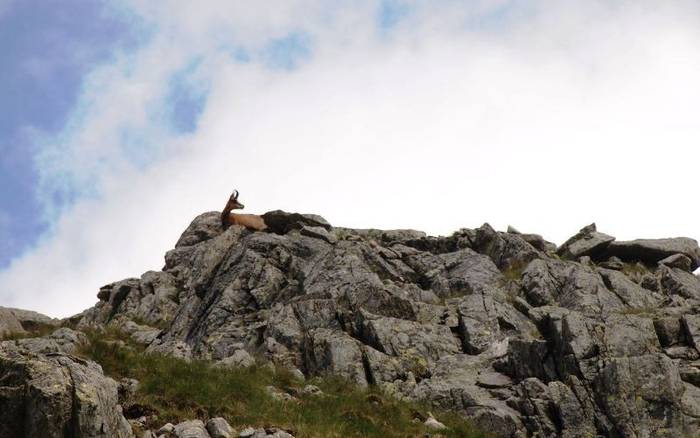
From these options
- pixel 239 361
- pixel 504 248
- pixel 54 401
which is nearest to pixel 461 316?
pixel 239 361

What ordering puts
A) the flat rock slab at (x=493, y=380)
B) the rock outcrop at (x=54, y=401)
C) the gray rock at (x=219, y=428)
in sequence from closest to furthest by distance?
the rock outcrop at (x=54, y=401) < the gray rock at (x=219, y=428) < the flat rock slab at (x=493, y=380)

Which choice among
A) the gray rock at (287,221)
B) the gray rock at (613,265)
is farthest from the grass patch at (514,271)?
the gray rock at (287,221)

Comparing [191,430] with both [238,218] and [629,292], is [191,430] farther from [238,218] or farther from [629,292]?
[238,218]

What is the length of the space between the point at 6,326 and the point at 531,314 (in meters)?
16.8

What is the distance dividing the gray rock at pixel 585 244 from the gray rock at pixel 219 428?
23.9m

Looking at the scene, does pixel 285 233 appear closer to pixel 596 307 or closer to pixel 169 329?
pixel 169 329

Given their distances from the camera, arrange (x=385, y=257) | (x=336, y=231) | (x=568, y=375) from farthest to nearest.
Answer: (x=336, y=231), (x=385, y=257), (x=568, y=375)

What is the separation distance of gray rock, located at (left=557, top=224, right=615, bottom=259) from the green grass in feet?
58.1

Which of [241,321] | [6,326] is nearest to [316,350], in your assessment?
[241,321]

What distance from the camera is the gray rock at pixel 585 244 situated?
1393 inches

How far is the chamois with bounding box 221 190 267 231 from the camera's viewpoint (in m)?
36.9

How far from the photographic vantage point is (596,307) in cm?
2720

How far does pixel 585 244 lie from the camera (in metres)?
35.9

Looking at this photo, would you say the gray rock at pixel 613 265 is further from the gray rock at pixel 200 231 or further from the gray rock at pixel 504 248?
the gray rock at pixel 200 231
